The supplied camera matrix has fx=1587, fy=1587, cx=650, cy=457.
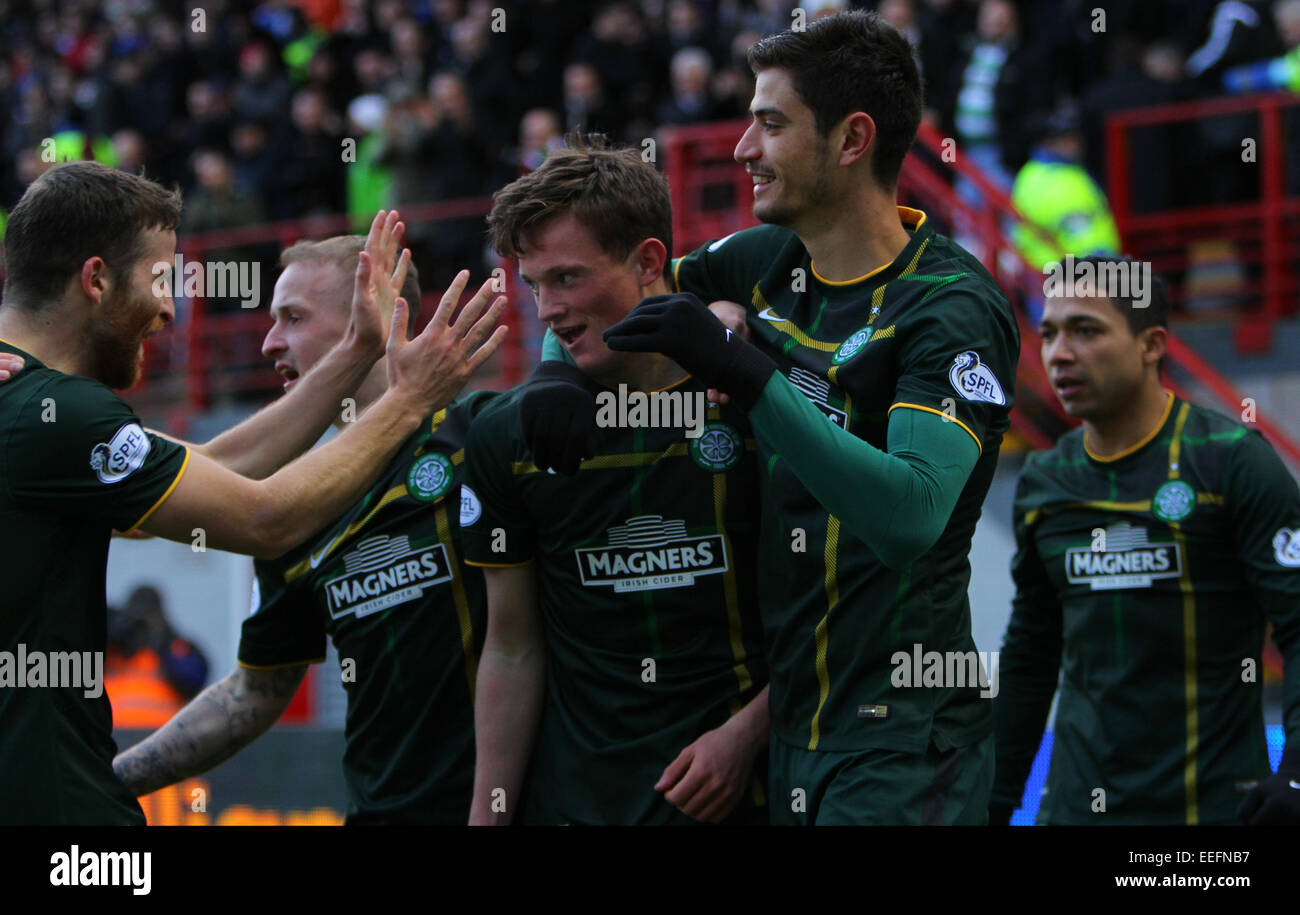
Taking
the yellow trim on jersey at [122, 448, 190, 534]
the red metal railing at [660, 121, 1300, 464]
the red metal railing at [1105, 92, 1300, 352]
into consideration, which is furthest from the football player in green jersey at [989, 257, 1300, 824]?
the red metal railing at [1105, 92, 1300, 352]

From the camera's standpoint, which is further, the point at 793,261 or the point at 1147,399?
the point at 1147,399

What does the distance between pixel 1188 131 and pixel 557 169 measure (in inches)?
267

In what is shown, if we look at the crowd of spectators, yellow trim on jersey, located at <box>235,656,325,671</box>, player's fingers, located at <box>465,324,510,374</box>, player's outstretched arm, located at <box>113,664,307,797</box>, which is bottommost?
player's outstretched arm, located at <box>113,664,307,797</box>

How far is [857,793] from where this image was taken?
3373 millimetres

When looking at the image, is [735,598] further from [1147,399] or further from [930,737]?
[1147,399]

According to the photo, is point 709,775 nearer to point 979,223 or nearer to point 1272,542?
point 1272,542

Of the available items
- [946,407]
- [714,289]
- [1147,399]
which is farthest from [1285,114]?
[946,407]

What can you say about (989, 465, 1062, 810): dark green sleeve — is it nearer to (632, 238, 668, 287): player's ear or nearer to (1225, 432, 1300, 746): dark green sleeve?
(1225, 432, 1300, 746): dark green sleeve

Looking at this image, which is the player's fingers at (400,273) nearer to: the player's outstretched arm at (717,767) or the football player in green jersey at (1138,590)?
the player's outstretched arm at (717,767)

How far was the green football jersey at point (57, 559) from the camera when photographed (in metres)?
3.39

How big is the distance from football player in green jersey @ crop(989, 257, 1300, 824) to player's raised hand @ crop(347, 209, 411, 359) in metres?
2.11

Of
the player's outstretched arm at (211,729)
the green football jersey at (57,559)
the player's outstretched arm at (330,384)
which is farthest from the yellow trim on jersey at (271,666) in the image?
the green football jersey at (57,559)

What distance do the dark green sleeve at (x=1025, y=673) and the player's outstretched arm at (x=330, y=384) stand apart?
2.14 m

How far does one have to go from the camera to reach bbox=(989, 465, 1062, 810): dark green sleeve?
15.8 ft
